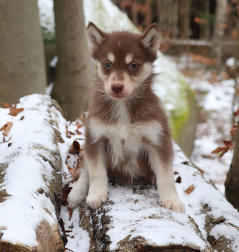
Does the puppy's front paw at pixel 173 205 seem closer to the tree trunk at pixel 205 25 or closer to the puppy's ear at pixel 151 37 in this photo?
the puppy's ear at pixel 151 37

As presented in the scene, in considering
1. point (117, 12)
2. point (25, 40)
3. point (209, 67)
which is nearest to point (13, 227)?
point (25, 40)

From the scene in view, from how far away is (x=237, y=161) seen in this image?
3320mm

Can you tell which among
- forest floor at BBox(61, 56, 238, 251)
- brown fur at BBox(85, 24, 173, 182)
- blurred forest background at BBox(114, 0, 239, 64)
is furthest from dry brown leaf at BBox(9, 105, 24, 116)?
blurred forest background at BBox(114, 0, 239, 64)

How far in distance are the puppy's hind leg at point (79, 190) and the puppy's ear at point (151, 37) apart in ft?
4.07

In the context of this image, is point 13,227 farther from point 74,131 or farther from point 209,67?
point 209,67

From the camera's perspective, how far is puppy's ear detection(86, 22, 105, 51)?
287 centimetres

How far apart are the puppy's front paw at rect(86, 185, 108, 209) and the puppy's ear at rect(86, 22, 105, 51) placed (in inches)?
49.2

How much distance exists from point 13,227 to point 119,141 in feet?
3.85

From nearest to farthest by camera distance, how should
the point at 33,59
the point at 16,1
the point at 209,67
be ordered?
1. the point at 16,1
2. the point at 33,59
3. the point at 209,67

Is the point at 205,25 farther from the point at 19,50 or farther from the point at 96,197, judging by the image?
the point at 96,197

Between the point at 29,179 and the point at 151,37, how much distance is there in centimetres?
151

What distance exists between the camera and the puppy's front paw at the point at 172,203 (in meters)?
2.58

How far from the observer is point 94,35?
9.55 feet

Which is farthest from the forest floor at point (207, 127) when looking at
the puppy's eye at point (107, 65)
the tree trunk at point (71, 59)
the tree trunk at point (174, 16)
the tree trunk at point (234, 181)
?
the tree trunk at point (174, 16)
